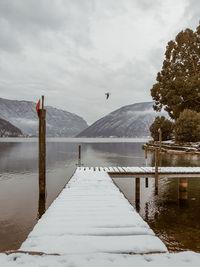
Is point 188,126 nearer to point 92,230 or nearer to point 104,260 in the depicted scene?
point 92,230

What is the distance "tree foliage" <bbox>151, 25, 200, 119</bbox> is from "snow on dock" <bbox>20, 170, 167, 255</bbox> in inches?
1711

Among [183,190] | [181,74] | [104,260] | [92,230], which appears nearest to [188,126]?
[181,74]

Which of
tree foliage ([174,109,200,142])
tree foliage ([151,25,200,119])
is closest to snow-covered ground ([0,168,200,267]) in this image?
tree foliage ([174,109,200,142])

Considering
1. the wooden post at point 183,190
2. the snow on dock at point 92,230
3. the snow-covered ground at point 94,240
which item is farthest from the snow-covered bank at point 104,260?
the wooden post at point 183,190

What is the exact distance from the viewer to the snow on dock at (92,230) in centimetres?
407

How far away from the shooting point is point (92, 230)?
16.3ft

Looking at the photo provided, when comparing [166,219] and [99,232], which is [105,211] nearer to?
[99,232]

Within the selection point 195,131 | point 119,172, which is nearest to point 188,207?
point 119,172

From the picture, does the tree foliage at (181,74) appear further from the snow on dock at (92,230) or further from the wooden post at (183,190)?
the snow on dock at (92,230)

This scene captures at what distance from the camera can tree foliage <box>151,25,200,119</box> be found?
148 feet

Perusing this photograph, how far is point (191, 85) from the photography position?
43031 mm

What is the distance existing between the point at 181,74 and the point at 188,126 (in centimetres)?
1344

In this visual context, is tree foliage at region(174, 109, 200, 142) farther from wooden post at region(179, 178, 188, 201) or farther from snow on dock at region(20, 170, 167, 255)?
snow on dock at region(20, 170, 167, 255)

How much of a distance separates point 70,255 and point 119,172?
10695mm
